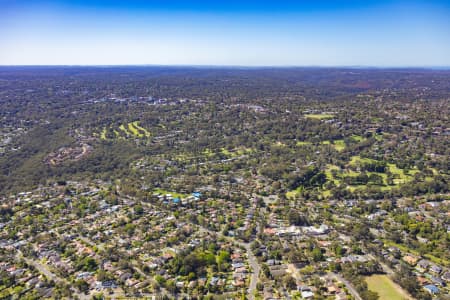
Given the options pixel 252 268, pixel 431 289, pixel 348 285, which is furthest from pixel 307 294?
pixel 431 289

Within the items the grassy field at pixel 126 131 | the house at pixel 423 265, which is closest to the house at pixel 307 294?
the house at pixel 423 265

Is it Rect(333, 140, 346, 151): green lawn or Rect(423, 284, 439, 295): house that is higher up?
Rect(333, 140, 346, 151): green lawn

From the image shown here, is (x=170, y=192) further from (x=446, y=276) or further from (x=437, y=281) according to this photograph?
(x=446, y=276)

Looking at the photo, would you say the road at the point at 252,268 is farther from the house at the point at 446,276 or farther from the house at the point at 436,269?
the house at the point at 446,276

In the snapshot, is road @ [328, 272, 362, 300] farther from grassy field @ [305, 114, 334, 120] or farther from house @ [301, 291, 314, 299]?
grassy field @ [305, 114, 334, 120]

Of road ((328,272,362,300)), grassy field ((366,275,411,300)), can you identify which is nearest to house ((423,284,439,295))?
grassy field ((366,275,411,300))

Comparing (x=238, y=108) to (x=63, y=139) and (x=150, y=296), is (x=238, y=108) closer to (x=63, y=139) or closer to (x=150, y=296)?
(x=63, y=139)
